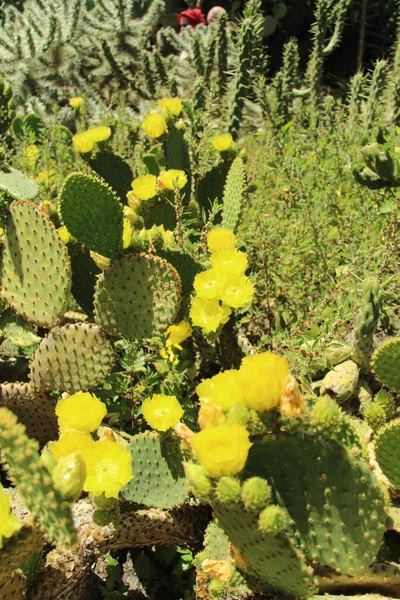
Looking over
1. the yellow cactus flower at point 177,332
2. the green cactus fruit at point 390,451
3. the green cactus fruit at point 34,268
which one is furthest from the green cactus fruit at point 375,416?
the green cactus fruit at point 34,268

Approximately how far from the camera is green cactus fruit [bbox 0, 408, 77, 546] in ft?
3.37

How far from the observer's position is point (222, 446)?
1.11 m

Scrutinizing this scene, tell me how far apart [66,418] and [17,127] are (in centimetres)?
326

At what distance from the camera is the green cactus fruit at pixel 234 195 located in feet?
7.72

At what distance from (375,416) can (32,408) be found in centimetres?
116

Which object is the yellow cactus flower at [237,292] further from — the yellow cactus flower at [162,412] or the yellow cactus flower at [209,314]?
the yellow cactus flower at [162,412]

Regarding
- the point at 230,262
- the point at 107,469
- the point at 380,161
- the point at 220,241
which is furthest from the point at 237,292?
the point at 380,161

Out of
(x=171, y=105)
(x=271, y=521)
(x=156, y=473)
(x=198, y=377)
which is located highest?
(x=171, y=105)

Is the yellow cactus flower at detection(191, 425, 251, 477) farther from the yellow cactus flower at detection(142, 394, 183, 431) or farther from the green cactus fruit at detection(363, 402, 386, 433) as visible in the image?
the green cactus fruit at detection(363, 402, 386, 433)

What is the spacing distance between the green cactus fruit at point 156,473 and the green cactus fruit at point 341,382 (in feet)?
1.90

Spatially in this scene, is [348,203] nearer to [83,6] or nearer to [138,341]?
[138,341]

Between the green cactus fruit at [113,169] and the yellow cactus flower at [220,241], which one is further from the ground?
the yellow cactus flower at [220,241]

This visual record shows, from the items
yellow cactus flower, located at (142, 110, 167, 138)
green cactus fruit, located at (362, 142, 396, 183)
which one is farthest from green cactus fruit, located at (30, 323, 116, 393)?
green cactus fruit, located at (362, 142, 396, 183)

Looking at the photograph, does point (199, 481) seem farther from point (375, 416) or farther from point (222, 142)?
point (222, 142)
